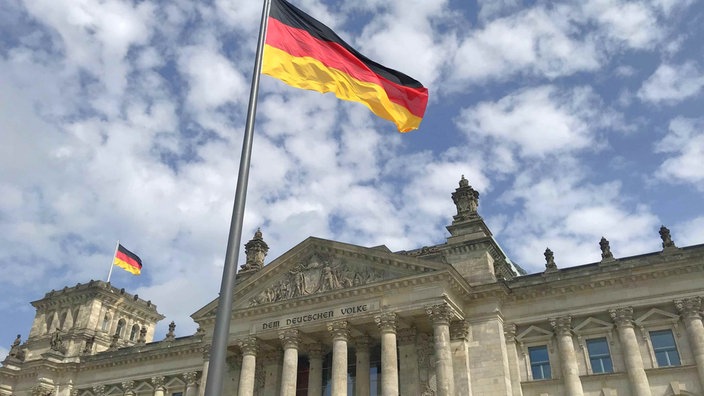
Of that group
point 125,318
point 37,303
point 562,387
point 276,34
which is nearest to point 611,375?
point 562,387

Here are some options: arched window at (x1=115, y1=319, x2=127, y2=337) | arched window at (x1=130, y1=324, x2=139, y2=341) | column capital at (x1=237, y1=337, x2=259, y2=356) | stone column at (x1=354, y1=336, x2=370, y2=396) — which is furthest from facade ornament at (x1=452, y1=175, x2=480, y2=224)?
arched window at (x1=130, y1=324, x2=139, y2=341)

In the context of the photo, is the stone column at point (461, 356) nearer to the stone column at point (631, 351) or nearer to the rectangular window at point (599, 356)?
the rectangular window at point (599, 356)

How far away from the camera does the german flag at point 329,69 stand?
57.8 ft

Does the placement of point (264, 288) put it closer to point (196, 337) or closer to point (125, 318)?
point (196, 337)

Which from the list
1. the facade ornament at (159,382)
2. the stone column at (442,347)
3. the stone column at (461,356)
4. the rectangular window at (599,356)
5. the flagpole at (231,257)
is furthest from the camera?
the facade ornament at (159,382)

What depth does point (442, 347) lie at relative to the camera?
110ft

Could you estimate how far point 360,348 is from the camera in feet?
128

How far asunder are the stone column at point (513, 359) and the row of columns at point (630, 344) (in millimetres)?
2522

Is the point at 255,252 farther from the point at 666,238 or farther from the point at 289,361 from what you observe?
the point at 666,238

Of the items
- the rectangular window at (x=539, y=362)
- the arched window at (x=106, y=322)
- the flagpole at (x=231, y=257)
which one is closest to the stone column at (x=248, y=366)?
the rectangular window at (x=539, y=362)

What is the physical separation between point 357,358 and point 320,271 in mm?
6137

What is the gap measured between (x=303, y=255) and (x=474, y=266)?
11501 millimetres

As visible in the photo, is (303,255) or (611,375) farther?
(303,255)

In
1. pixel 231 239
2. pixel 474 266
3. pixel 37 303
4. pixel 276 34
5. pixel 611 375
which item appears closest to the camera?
pixel 231 239
